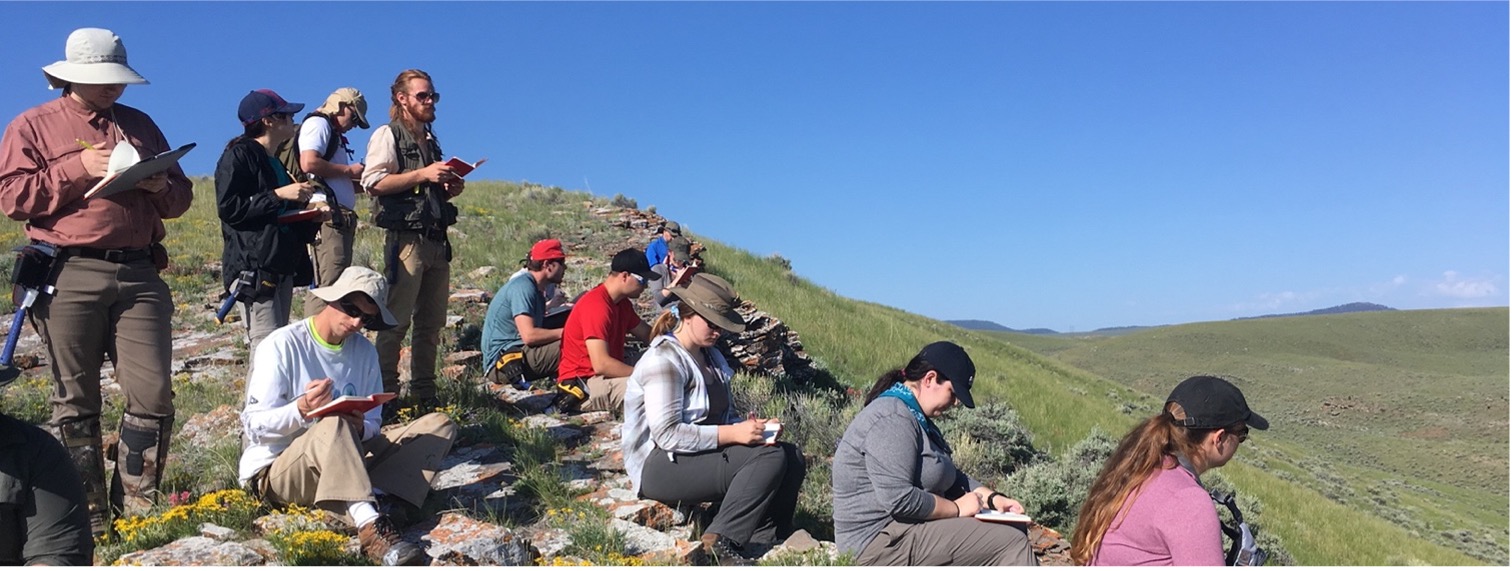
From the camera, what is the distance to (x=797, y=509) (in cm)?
610

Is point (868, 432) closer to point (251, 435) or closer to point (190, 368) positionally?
point (251, 435)

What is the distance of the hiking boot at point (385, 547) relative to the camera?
4.28 metres

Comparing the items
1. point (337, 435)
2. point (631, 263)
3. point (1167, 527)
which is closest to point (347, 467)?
point (337, 435)

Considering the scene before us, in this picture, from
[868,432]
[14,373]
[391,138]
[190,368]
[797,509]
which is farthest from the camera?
[190,368]

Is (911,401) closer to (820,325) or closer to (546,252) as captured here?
(546,252)

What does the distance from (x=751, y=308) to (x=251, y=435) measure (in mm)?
6532

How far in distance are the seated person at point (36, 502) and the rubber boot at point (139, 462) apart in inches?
67.4

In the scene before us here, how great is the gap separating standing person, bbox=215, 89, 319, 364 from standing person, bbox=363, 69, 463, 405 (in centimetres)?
67

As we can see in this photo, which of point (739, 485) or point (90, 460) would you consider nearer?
point (90, 460)

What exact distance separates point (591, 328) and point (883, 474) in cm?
318

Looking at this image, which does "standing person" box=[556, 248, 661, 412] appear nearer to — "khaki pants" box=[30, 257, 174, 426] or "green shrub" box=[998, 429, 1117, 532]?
"khaki pants" box=[30, 257, 174, 426]

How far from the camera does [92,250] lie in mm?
4629

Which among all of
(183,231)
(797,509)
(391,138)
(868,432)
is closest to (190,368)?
(391,138)

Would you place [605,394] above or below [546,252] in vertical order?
below
